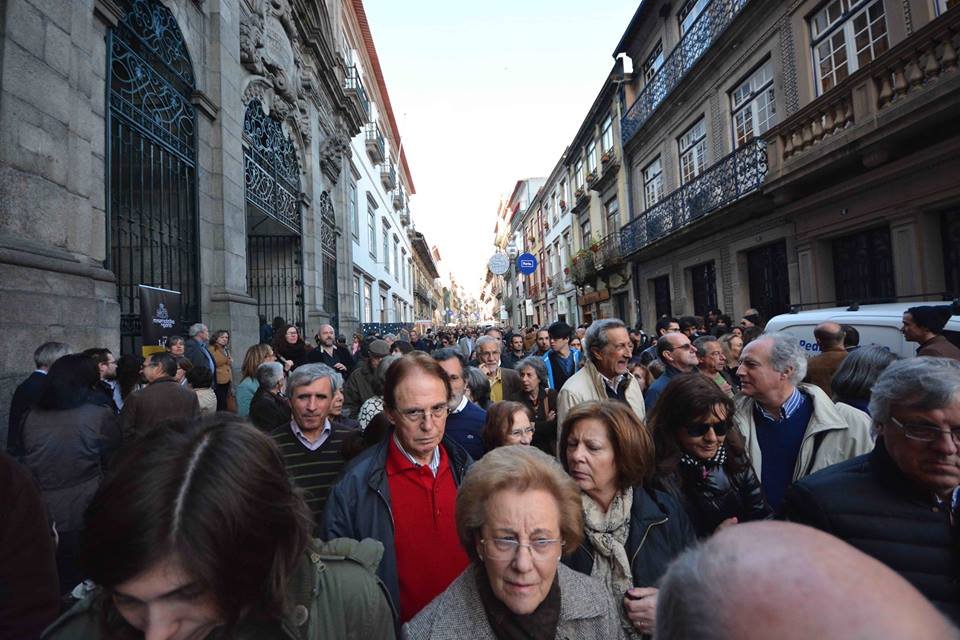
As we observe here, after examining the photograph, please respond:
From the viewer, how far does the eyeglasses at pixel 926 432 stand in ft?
5.39

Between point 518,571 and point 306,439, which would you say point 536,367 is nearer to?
point 306,439

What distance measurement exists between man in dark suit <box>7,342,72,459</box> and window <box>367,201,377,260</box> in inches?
802

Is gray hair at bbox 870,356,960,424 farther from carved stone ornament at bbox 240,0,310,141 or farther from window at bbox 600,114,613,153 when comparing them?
window at bbox 600,114,613,153

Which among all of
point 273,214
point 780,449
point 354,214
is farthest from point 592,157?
point 780,449

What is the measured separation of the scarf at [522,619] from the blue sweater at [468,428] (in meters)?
1.60

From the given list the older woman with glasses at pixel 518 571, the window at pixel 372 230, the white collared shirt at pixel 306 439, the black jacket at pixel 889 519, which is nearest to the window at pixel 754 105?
the black jacket at pixel 889 519

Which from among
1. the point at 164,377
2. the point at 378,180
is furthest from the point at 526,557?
the point at 378,180

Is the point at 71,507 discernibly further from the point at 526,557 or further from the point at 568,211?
the point at 568,211

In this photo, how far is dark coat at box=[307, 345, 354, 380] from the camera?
8.33 m

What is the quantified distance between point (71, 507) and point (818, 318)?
312 inches

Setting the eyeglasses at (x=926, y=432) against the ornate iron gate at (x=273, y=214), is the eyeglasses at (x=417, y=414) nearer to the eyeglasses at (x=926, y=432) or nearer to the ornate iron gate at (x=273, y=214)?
the eyeglasses at (x=926, y=432)

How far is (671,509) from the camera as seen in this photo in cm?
210

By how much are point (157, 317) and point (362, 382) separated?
2715mm

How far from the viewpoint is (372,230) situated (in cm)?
2520
